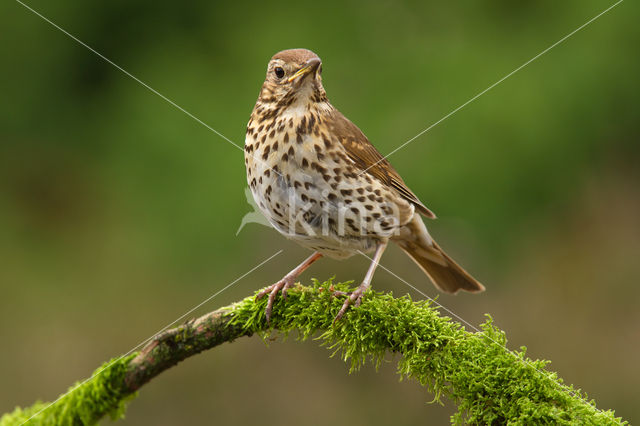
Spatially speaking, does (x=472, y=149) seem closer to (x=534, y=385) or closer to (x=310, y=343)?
(x=310, y=343)

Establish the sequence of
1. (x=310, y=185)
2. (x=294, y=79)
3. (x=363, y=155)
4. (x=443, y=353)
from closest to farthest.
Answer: (x=443, y=353)
(x=310, y=185)
(x=294, y=79)
(x=363, y=155)

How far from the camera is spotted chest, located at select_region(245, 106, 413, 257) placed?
280 cm

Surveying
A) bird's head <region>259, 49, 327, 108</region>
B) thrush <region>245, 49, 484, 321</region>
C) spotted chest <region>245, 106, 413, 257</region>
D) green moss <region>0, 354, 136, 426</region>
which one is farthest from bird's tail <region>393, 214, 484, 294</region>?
green moss <region>0, 354, 136, 426</region>

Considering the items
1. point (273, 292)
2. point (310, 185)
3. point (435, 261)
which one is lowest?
point (435, 261)

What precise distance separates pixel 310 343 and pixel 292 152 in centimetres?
227

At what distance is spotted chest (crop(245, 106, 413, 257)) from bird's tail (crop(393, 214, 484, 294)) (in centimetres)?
43

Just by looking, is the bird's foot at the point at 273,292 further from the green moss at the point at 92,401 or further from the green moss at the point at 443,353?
the green moss at the point at 92,401

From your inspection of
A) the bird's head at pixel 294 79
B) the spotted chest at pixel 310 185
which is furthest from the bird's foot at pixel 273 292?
the bird's head at pixel 294 79

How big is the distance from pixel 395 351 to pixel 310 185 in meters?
0.80

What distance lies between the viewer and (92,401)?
2463 mm

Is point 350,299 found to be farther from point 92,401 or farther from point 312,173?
point 92,401

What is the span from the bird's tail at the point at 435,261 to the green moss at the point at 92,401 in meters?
1.54

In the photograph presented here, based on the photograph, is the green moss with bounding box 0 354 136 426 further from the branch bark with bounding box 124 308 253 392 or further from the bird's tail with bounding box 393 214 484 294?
the bird's tail with bounding box 393 214 484 294

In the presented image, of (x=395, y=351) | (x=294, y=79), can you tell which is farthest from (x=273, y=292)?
(x=294, y=79)
